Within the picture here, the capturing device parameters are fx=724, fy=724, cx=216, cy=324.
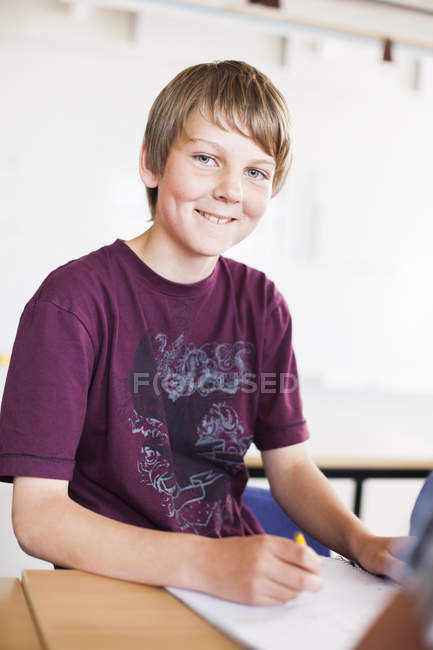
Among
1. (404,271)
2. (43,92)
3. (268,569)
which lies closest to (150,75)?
(43,92)

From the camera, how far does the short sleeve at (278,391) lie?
3.70 feet

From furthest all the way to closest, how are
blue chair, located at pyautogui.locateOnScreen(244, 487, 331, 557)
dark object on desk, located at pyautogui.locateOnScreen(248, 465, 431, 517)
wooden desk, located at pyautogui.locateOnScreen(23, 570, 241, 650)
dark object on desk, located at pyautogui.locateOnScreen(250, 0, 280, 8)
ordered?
dark object on desk, located at pyautogui.locateOnScreen(250, 0, 280, 8) → dark object on desk, located at pyautogui.locateOnScreen(248, 465, 431, 517) → blue chair, located at pyautogui.locateOnScreen(244, 487, 331, 557) → wooden desk, located at pyautogui.locateOnScreen(23, 570, 241, 650)

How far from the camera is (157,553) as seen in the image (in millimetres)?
748

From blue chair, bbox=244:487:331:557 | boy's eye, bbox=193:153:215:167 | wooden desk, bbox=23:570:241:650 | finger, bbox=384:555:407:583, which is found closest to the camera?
wooden desk, bbox=23:570:241:650

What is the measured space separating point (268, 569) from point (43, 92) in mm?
2616

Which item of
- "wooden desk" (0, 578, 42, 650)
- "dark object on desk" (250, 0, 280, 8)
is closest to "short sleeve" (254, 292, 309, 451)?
"wooden desk" (0, 578, 42, 650)

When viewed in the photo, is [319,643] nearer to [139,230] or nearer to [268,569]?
[268,569]

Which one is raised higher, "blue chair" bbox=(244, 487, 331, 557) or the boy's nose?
the boy's nose

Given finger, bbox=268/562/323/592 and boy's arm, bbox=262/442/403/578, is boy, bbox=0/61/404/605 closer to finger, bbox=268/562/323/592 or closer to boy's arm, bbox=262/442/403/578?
boy's arm, bbox=262/442/403/578

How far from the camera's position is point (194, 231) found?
1045mm

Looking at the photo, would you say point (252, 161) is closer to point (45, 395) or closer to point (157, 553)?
point (45, 395)

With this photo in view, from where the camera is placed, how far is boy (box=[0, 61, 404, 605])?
0.84 meters

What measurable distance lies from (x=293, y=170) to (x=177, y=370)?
2347 millimetres

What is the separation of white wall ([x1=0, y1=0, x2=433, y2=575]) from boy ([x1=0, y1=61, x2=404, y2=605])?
1.93 meters
